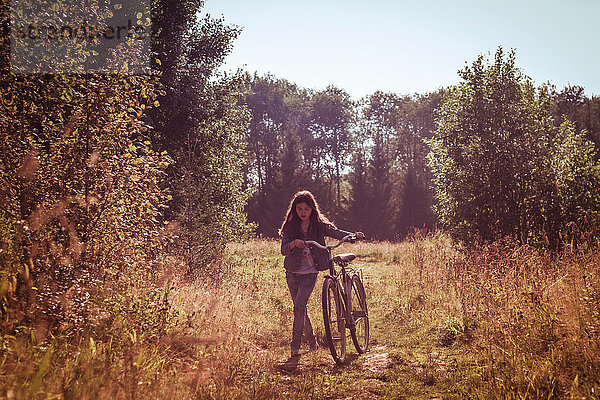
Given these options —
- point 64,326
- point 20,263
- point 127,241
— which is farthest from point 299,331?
point 20,263

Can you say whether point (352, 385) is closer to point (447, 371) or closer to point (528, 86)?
point (447, 371)

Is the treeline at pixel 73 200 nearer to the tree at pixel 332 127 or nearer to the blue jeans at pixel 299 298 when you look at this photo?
the blue jeans at pixel 299 298

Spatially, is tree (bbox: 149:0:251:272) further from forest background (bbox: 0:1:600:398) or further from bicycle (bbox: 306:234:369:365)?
bicycle (bbox: 306:234:369:365)

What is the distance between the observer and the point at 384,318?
363 inches

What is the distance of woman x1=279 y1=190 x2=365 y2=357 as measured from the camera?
644cm

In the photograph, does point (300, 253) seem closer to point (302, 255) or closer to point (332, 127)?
point (302, 255)

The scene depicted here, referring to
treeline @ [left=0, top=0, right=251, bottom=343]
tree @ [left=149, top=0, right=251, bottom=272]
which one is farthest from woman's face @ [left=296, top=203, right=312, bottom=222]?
tree @ [left=149, top=0, right=251, bottom=272]

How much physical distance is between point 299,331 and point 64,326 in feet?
10.7

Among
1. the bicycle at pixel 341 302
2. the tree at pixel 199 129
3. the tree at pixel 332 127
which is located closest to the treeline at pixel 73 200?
the bicycle at pixel 341 302

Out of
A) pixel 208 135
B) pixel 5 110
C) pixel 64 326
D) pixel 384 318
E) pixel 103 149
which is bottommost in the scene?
pixel 384 318

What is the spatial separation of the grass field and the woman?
56cm

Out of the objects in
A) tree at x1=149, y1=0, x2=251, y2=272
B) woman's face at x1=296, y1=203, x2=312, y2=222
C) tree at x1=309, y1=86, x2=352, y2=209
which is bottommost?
woman's face at x1=296, y1=203, x2=312, y2=222

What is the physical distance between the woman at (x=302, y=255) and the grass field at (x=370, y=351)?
56 cm

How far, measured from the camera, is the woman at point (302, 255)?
21.1 feet
